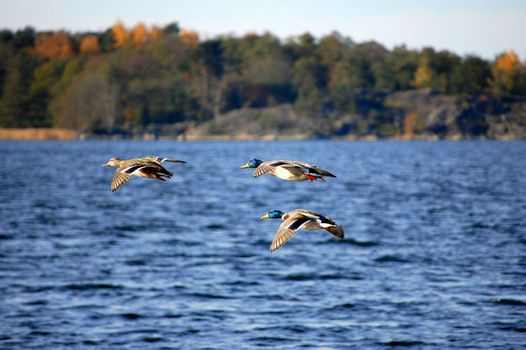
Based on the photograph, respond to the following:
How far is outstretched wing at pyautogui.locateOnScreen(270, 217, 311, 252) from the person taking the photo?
14.7 metres

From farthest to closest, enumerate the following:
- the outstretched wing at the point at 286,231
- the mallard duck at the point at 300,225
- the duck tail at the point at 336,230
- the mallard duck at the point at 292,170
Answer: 1. the mallard duck at the point at 292,170
2. the duck tail at the point at 336,230
3. the mallard duck at the point at 300,225
4. the outstretched wing at the point at 286,231

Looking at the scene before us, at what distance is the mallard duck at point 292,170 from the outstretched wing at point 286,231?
0.98 m

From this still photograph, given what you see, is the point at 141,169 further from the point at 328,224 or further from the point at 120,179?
the point at 328,224

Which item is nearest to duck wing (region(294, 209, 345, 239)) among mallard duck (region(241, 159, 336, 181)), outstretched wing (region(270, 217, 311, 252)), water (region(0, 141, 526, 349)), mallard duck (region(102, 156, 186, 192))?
outstretched wing (region(270, 217, 311, 252))

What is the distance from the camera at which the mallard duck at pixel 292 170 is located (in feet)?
52.8

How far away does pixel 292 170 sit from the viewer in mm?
17609

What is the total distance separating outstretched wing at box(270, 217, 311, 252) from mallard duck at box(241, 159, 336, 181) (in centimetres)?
98

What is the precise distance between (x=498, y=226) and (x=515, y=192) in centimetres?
4586

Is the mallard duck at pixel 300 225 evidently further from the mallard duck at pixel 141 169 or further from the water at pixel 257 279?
the water at pixel 257 279

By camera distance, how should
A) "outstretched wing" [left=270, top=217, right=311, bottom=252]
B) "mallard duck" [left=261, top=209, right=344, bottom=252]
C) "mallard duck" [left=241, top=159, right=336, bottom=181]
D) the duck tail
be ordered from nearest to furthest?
1. "outstretched wing" [left=270, top=217, right=311, bottom=252]
2. "mallard duck" [left=261, top=209, right=344, bottom=252]
3. the duck tail
4. "mallard duck" [left=241, top=159, right=336, bottom=181]

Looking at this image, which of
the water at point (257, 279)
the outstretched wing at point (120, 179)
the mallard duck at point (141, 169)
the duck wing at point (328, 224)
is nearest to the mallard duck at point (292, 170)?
the duck wing at point (328, 224)

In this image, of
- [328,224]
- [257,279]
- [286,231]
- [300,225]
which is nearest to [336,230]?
[328,224]

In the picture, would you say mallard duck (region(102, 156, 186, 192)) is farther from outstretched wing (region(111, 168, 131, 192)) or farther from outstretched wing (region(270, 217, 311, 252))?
outstretched wing (region(270, 217, 311, 252))

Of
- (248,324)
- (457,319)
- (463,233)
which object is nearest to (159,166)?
(248,324)
